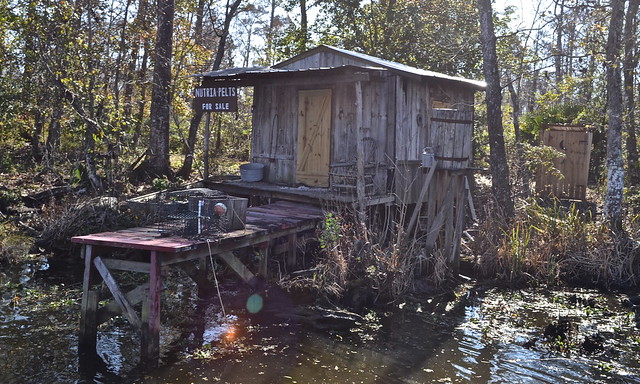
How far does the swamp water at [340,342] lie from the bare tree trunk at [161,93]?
20.8ft

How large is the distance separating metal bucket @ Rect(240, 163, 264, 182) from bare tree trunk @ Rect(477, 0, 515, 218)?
17.1 feet

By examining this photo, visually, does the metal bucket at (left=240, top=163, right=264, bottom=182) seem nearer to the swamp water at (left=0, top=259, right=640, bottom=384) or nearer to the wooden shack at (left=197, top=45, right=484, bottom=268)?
the wooden shack at (left=197, top=45, right=484, bottom=268)

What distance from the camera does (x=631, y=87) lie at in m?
13.1

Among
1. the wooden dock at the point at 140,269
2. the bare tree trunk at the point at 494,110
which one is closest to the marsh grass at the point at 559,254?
the bare tree trunk at the point at 494,110

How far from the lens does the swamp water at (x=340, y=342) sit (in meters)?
6.72

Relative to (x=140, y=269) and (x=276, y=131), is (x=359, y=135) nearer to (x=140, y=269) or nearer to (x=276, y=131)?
(x=276, y=131)

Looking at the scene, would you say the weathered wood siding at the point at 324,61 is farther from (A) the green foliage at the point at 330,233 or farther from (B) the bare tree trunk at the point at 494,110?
(A) the green foliage at the point at 330,233

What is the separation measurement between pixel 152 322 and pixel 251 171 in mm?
6710

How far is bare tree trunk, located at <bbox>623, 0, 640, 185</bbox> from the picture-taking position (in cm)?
1250

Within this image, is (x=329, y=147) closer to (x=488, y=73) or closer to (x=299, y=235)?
(x=299, y=235)

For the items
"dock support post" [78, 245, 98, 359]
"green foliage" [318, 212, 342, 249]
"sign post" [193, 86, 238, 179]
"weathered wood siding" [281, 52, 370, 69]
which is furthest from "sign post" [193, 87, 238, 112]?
"dock support post" [78, 245, 98, 359]

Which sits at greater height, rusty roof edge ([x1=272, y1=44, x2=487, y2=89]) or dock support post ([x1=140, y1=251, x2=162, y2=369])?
rusty roof edge ([x1=272, y1=44, x2=487, y2=89])

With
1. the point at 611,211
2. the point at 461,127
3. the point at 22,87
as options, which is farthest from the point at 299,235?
the point at 22,87

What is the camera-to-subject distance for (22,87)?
14.3m
